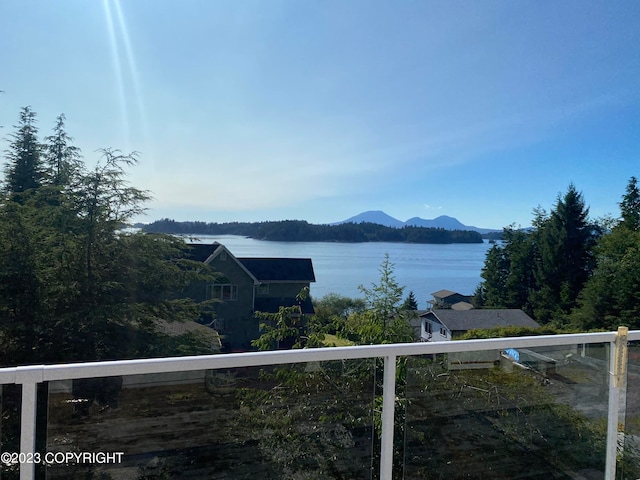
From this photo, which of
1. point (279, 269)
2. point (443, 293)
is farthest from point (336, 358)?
point (443, 293)

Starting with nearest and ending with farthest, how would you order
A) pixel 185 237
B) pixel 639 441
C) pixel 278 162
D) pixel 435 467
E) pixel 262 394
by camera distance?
pixel 262 394 < pixel 435 467 < pixel 639 441 < pixel 185 237 < pixel 278 162

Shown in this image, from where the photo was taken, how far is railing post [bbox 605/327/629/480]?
69.6 inches

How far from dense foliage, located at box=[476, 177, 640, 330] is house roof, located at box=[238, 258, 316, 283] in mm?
15221

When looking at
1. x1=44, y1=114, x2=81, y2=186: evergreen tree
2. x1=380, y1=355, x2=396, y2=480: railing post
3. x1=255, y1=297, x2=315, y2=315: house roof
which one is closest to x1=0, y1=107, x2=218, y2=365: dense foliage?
x1=44, y1=114, x2=81, y2=186: evergreen tree

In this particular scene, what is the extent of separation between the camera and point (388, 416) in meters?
1.42

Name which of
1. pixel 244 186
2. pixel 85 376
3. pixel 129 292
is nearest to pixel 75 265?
pixel 129 292

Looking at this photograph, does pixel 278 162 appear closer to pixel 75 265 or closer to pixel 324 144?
pixel 324 144

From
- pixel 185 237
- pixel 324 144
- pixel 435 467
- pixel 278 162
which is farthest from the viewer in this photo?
pixel 278 162

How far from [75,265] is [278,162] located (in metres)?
12.4

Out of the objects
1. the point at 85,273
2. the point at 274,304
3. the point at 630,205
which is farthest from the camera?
the point at 630,205

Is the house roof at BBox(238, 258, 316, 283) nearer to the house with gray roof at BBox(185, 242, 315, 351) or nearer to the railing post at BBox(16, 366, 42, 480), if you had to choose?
the house with gray roof at BBox(185, 242, 315, 351)

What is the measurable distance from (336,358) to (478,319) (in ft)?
78.5

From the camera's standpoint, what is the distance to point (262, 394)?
4.21ft

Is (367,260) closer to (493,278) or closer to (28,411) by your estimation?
(28,411)
